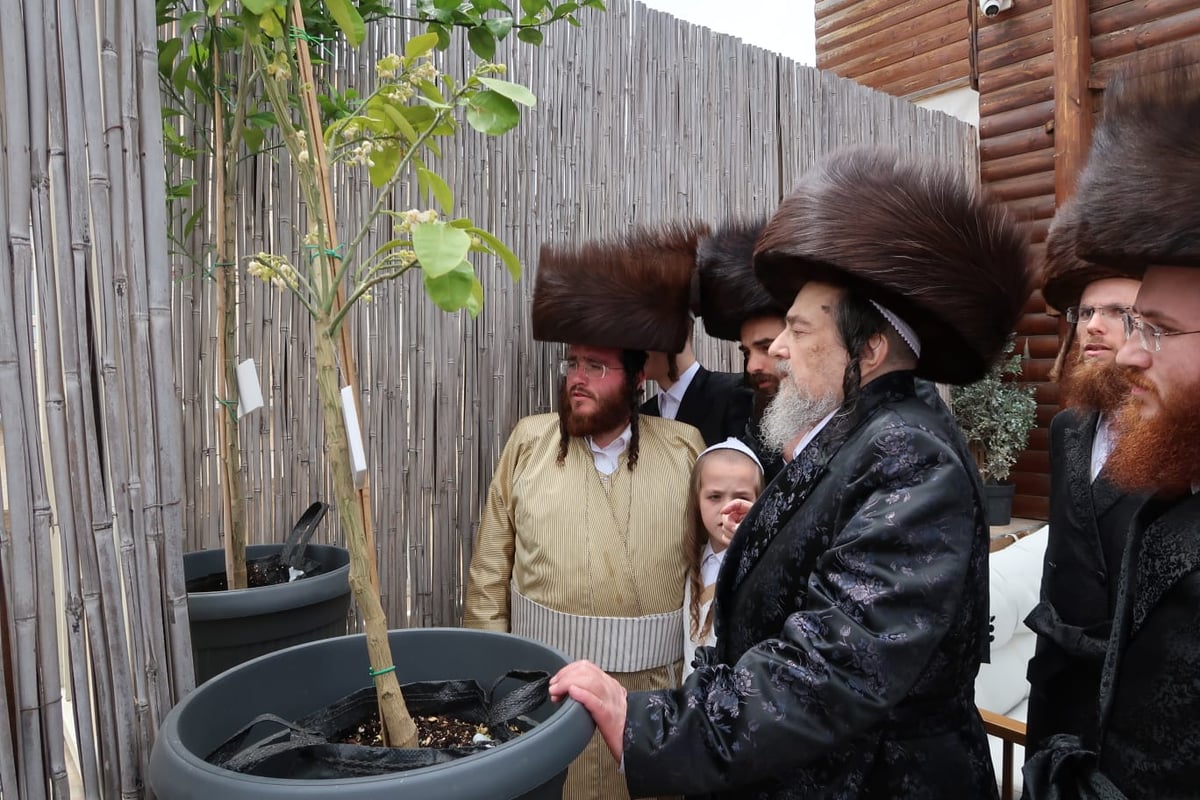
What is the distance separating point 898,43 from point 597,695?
21.2ft

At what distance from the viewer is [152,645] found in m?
1.29

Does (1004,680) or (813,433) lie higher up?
(813,433)

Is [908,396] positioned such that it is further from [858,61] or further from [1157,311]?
[858,61]

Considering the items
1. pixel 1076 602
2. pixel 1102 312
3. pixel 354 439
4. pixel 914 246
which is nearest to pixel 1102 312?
pixel 1102 312

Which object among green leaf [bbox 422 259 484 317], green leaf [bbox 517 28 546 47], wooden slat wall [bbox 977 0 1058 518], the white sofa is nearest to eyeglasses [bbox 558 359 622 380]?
green leaf [bbox 517 28 546 47]

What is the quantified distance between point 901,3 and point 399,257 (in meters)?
6.41

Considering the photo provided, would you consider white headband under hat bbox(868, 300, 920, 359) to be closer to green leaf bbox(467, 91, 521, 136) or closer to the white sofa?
green leaf bbox(467, 91, 521, 136)

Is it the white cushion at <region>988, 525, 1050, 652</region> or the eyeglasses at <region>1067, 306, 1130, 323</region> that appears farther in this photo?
the white cushion at <region>988, 525, 1050, 652</region>

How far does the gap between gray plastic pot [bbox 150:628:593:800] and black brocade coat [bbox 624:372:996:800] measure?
8.4 inches

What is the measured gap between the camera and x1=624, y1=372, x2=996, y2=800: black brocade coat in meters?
1.15

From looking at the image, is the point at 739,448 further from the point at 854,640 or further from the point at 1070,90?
the point at 1070,90

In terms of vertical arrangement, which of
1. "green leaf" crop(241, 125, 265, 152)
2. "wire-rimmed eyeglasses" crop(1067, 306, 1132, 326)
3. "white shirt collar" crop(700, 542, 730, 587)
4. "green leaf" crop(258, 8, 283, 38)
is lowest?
"white shirt collar" crop(700, 542, 730, 587)

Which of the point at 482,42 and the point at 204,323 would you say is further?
the point at 204,323

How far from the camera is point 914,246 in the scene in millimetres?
1276
